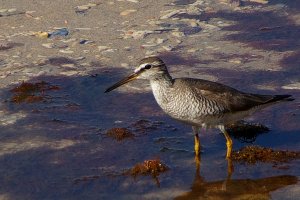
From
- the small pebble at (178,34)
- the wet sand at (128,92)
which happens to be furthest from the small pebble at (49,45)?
the small pebble at (178,34)

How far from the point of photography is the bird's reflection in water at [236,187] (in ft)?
29.1

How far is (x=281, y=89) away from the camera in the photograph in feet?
39.7

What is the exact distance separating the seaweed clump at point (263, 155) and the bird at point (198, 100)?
0.62ft

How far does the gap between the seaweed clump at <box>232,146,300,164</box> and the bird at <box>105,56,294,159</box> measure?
0.19 m

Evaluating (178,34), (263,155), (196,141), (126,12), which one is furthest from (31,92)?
(126,12)

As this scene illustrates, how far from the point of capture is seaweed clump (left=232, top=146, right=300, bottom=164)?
382 inches

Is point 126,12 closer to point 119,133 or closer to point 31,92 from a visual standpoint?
point 31,92

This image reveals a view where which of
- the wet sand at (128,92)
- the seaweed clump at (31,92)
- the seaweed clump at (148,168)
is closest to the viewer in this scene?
the wet sand at (128,92)

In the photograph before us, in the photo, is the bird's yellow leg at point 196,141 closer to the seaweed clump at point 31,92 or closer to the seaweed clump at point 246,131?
the seaweed clump at point 246,131

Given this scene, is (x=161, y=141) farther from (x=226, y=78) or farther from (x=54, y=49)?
(x=54, y=49)

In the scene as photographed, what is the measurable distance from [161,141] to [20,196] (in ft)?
8.15

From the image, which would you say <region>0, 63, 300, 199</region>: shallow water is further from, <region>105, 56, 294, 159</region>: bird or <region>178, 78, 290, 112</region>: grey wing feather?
<region>178, 78, 290, 112</region>: grey wing feather

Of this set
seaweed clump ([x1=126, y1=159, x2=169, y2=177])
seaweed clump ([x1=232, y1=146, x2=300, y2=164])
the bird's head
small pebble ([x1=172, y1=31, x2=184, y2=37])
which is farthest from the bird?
small pebble ([x1=172, y1=31, x2=184, y2=37])

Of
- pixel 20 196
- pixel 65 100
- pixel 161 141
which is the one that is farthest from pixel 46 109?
pixel 20 196
